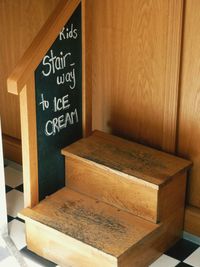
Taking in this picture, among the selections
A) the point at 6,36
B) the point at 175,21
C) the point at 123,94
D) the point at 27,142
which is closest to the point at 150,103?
the point at 123,94

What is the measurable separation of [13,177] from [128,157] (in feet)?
3.87

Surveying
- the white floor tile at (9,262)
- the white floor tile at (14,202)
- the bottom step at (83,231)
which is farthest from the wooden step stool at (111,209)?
the white floor tile at (14,202)

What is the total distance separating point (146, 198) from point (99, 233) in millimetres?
330

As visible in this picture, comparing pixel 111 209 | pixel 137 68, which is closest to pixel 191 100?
pixel 137 68

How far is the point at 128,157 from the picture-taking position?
140 inches

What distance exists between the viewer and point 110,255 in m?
3.11

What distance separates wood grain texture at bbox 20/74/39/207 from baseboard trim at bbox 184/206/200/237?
0.93 m

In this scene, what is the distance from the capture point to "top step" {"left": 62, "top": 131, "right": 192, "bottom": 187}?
3375mm

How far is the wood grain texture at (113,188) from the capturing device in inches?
132

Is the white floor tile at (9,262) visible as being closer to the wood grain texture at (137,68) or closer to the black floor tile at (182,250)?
the black floor tile at (182,250)

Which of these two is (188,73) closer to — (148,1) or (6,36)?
(148,1)

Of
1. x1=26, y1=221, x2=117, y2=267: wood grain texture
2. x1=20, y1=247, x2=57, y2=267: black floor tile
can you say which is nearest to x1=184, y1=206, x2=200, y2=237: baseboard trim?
x1=26, y1=221, x2=117, y2=267: wood grain texture

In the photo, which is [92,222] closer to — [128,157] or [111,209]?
[111,209]

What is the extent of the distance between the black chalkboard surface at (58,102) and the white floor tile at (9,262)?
Result: 0.40 m
